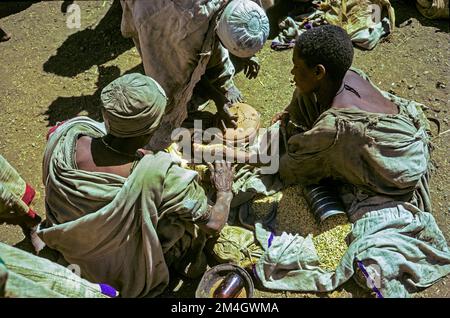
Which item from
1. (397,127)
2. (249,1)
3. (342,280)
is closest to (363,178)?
(397,127)

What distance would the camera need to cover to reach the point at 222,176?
327 centimetres

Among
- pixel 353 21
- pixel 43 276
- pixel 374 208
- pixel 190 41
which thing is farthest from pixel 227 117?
pixel 43 276

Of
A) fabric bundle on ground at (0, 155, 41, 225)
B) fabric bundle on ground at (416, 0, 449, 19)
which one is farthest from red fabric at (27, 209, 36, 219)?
fabric bundle on ground at (416, 0, 449, 19)

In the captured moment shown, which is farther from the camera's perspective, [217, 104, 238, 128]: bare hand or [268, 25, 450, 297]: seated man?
[217, 104, 238, 128]: bare hand

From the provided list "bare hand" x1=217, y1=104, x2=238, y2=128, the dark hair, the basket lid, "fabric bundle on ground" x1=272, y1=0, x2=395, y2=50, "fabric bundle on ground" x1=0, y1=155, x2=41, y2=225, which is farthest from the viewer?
"fabric bundle on ground" x1=272, y1=0, x2=395, y2=50

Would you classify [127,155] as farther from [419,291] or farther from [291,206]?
[419,291]

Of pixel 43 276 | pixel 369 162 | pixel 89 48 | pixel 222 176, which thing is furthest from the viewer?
pixel 89 48

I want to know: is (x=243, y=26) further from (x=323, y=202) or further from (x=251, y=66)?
(x=323, y=202)

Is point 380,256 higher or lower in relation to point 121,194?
lower

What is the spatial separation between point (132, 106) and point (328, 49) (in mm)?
1357

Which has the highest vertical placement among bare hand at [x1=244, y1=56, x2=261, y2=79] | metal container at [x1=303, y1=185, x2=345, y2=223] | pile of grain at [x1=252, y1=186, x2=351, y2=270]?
bare hand at [x1=244, y1=56, x2=261, y2=79]

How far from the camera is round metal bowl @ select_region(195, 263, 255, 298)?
3106mm

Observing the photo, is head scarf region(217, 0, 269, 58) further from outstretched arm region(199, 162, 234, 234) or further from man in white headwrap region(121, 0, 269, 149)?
outstretched arm region(199, 162, 234, 234)

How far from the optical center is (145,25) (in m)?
3.73
